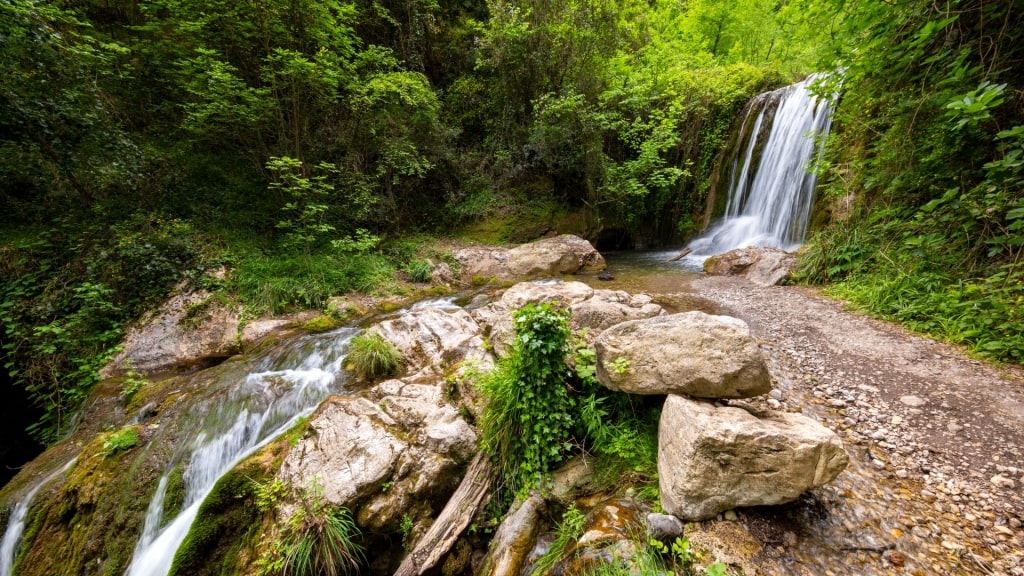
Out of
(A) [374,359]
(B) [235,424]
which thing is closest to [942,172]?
(A) [374,359]

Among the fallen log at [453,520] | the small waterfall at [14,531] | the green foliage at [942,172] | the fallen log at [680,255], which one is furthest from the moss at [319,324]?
the fallen log at [680,255]

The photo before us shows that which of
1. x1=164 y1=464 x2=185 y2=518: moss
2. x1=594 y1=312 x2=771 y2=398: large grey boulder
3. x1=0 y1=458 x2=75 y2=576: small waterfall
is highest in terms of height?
x1=594 y1=312 x2=771 y2=398: large grey boulder

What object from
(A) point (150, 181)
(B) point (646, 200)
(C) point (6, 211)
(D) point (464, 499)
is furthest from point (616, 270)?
(C) point (6, 211)

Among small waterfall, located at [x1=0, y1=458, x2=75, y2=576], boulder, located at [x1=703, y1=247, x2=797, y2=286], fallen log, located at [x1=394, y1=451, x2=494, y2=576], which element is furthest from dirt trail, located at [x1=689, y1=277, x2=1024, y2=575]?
small waterfall, located at [x1=0, y1=458, x2=75, y2=576]

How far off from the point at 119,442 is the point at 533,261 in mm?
7939

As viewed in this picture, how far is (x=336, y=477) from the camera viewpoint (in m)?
2.98

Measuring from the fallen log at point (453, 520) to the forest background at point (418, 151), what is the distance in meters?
4.67

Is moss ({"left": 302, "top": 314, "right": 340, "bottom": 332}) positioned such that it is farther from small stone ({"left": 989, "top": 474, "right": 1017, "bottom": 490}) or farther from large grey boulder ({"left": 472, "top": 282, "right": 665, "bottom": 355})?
small stone ({"left": 989, "top": 474, "right": 1017, "bottom": 490})

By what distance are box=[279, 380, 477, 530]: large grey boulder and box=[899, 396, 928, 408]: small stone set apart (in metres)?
3.61

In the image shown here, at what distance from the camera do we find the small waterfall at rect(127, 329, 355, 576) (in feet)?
9.92

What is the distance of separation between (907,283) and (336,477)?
6.84m

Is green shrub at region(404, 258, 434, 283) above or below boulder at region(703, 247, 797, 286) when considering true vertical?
below

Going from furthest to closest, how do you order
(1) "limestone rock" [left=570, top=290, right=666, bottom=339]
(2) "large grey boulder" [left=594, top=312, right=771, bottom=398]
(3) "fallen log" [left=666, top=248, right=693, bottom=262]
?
1. (3) "fallen log" [left=666, top=248, right=693, bottom=262]
2. (1) "limestone rock" [left=570, top=290, right=666, bottom=339]
3. (2) "large grey boulder" [left=594, top=312, right=771, bottom=398]

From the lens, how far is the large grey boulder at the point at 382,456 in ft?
9.56
